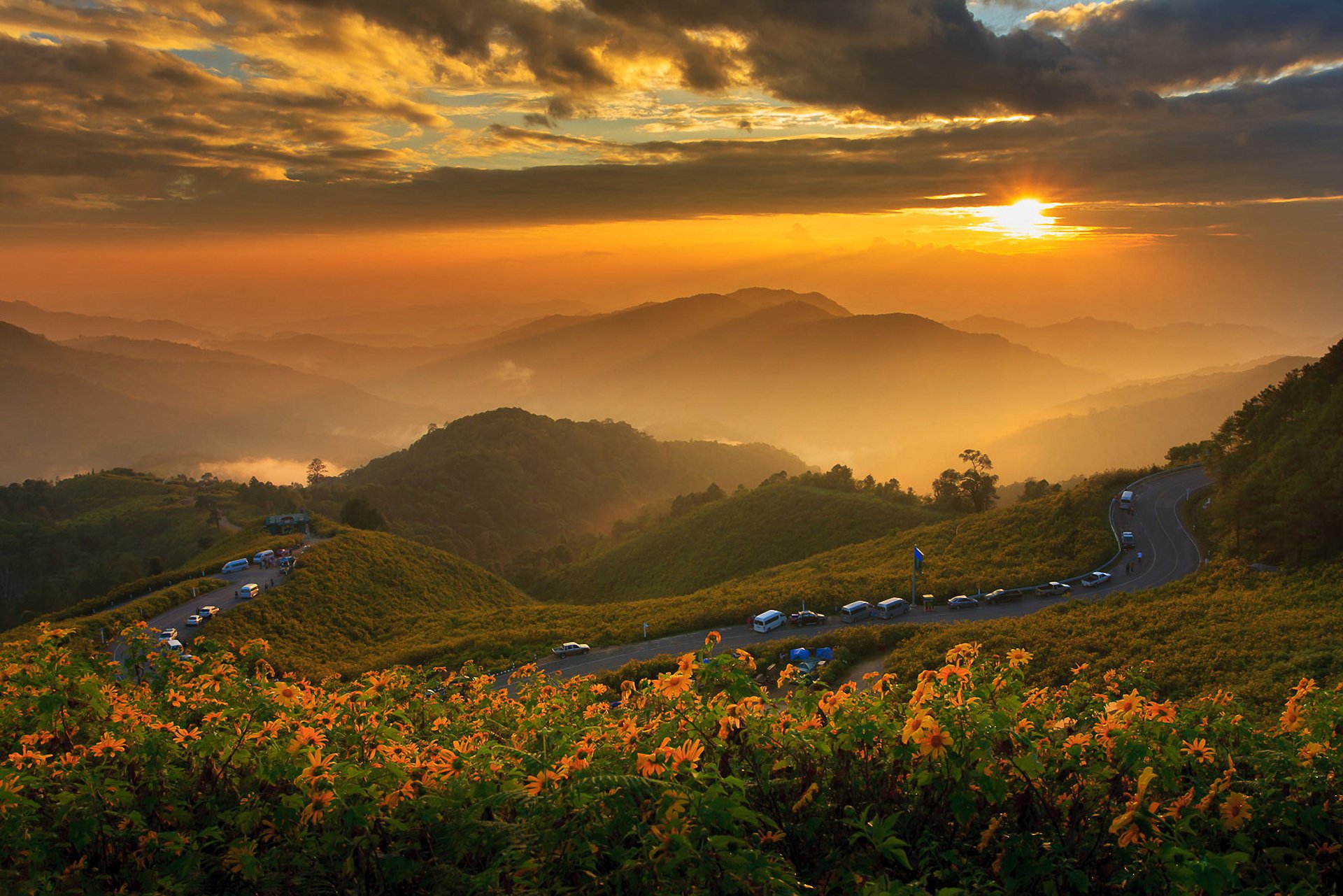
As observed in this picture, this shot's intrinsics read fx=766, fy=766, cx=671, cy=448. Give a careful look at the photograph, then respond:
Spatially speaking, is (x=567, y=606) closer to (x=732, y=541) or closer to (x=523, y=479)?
(x=732, y=541)

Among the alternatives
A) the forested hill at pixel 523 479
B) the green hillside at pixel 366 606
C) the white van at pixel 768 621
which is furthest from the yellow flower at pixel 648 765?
the forested hill at pixel 523 479

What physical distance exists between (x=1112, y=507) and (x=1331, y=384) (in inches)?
458

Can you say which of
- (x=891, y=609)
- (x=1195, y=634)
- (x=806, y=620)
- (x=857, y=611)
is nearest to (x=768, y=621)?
(x=806, y=620)

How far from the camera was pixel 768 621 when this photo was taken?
32.7 meters

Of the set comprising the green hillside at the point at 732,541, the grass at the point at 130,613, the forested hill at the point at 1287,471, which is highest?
the forested hill at the point at 1287,471

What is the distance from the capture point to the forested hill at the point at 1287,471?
88.7 ft

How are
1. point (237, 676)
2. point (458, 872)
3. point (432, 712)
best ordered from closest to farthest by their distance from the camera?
point (458, 872) → point (432, 712) → point (237, 676)

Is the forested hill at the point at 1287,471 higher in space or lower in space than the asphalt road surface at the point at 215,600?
higher

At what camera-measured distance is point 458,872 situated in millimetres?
4766

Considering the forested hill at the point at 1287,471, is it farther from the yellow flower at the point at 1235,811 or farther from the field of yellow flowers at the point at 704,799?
the yellow flower at the point at 1235,811

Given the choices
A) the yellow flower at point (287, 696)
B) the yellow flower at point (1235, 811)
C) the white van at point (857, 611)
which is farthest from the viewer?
the white van at point (857, 611)

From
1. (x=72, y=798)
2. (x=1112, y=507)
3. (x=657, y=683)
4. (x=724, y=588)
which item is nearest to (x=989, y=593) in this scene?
(x=1112, y=507)

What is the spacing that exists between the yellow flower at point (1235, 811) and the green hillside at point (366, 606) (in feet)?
97.9

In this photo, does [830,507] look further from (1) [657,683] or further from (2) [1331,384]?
(1) [657,683]
